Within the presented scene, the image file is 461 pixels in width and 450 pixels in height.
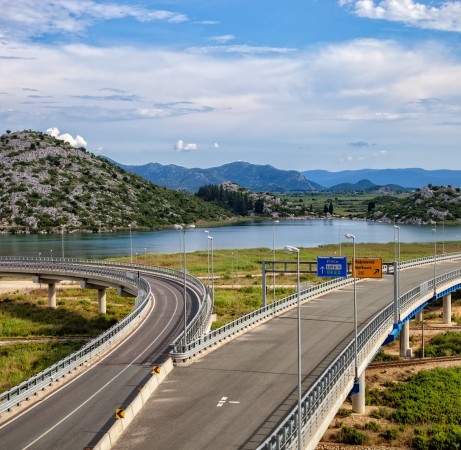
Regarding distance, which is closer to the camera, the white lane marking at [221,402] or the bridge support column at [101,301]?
the white lane marking at [221,402]

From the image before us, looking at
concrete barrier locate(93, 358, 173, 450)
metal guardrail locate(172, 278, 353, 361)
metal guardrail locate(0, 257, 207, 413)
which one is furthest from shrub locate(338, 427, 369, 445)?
metal guardrail locate(0, 257, 207, 413)

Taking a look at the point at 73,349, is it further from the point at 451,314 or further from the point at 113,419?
the point at 451,314

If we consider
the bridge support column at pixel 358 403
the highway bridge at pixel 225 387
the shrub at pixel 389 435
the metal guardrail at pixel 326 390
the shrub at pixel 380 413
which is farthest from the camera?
the bridge support column at pixel 358 403

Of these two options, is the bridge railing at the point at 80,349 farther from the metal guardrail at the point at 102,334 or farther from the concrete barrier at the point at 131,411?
the concrete barrier at the point at 131,411

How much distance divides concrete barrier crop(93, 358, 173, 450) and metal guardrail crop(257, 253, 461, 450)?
21.0 feet

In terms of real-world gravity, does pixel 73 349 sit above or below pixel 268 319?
below

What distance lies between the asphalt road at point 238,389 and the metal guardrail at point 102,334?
6.64 metres

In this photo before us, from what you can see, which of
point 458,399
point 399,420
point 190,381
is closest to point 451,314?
point 458,399

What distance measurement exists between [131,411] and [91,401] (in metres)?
4.58

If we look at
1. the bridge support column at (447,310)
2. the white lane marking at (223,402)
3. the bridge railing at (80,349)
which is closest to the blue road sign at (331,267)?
the bridge railing at (80,349)

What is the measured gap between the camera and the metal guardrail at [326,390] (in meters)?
25.0

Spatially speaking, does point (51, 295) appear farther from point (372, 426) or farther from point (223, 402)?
point (223, 402)

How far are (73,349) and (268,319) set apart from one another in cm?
2028

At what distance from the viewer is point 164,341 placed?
47594mm
